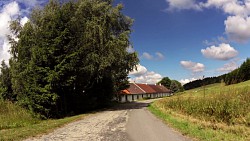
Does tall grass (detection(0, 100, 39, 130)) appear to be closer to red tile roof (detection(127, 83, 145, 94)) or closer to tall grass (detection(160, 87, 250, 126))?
tall grass (detection(160, 87, 250, 126))

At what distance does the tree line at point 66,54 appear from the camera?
25359mm

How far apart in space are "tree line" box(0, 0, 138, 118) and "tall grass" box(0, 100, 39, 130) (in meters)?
2.97

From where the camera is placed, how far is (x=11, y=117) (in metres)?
19.5

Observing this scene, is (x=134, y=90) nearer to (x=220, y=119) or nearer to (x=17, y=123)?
(x=17, y=123)

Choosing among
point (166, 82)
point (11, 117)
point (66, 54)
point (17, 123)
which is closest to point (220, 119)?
point (17, 123)

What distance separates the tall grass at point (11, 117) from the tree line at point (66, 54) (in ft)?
9.75

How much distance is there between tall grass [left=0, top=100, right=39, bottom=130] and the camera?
17.9m

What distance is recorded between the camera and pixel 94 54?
1212 inches

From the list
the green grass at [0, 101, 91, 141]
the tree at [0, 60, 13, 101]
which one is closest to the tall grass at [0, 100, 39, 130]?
the green grass at [0, 101, 91, 141]

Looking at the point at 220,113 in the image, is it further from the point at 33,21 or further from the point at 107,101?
the point at 107,101

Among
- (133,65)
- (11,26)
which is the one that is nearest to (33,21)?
(11,26)

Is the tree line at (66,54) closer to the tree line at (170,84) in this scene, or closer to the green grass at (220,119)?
the green grass at (220,119)

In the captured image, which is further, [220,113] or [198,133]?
[220,113]

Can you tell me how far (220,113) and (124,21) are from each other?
22.7m
